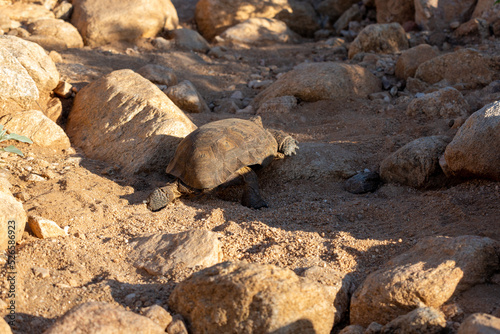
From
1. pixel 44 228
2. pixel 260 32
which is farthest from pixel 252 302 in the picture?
pixel 260 32

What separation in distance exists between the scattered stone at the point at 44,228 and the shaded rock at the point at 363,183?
112 inches

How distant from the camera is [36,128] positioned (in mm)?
5098

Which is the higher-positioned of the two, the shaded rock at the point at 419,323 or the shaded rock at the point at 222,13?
the shaded rock at the point at 419,323

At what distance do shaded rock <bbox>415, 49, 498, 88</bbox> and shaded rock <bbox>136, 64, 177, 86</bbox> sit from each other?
13.2 feet

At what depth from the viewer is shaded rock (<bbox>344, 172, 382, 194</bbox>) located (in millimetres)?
4723

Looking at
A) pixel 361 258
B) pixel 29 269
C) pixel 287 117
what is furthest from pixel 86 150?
pixel 361 258

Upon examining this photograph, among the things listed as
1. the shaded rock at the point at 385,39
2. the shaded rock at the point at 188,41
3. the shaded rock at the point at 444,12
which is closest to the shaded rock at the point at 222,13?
the shaded rock at the point at 188,41

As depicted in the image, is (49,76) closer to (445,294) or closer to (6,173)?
(6,173)

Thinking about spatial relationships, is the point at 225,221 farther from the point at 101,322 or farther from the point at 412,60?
the point at 412,60

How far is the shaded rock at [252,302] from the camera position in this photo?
253cm

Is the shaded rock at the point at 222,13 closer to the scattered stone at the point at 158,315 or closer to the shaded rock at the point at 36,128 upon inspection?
the shaded rock at the point at 36,128

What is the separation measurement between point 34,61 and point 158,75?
1951 millimetres

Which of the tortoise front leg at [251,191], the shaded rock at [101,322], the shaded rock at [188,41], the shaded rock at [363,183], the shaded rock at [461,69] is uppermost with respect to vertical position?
the shaded rock at [461,69]

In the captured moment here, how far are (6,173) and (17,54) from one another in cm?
199
